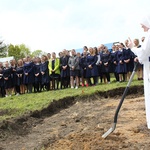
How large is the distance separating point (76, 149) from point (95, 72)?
10.8m

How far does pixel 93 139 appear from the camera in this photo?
659 cm

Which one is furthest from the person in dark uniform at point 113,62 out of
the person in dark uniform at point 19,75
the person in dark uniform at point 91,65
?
the person in dark uniform at point 19,75

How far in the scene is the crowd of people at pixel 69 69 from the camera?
644 inches

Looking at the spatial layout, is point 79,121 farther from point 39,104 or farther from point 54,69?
point 54,69

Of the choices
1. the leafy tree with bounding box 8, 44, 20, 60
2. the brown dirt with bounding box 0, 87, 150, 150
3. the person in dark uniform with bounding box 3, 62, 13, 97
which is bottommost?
the brown dirt with bounding box 0, 87, 150, 150

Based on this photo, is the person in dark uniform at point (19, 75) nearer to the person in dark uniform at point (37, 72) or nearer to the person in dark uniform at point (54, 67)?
the person in dark uniform at point (37, 72)

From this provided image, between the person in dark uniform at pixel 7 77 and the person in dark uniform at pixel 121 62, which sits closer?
the person in dark uniform at pixel 121 62

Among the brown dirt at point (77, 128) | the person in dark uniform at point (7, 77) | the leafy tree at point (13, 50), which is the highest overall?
the leafy tree at point (13, 50)

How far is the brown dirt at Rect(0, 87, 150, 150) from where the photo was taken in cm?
637

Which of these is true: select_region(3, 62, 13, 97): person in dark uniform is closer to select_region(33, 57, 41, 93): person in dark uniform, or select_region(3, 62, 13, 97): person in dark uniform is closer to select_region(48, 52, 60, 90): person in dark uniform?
select_region(33, 57, 41, 93): person in dark uniform

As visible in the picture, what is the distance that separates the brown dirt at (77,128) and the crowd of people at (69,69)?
3893 millimetres

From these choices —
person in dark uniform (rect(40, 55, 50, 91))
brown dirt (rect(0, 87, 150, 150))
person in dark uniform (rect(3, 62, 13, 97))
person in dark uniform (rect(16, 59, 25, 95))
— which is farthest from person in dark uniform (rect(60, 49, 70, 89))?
brown dirt (rect(0, 87, 150, 150))

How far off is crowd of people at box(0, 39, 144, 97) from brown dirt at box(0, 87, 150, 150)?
153 inches

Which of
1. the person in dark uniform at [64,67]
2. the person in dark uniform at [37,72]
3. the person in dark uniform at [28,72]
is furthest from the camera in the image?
the person in dark uniform at [37,72]
